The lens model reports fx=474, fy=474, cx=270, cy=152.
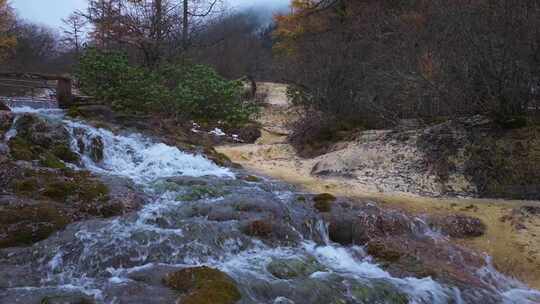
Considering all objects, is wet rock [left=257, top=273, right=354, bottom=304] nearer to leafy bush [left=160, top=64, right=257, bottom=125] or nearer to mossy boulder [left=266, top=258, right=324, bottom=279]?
mossy boulder [left=266, top=258, right=324, bottom=279]

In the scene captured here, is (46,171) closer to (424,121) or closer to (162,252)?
(162,252)

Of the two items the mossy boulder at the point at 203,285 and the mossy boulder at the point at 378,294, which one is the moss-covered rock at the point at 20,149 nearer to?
the mossy boulder at the point at 203,285

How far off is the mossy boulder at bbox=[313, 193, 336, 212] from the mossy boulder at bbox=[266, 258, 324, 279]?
163 cm

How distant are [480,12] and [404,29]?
387 cm

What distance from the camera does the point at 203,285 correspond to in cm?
431

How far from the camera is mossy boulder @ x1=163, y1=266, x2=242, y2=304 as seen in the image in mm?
4090

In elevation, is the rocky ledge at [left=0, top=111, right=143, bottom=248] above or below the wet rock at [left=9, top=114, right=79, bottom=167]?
below

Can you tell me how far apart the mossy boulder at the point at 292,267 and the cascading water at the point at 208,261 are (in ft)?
0.09

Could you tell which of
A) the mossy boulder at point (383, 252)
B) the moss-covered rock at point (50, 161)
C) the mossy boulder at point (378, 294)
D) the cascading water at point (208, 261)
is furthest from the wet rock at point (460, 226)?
the moss-covered rock at point (50, 161)

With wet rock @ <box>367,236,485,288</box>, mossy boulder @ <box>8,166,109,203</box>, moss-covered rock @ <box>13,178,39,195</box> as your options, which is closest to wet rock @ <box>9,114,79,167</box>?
mossy boulder @ <box>8,166,109,203</box>

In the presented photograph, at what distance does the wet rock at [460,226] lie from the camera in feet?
21.0

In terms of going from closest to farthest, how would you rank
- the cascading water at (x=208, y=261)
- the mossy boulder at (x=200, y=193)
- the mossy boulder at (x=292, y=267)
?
the cascading water at (x=208, y=261), the mossy boulder at (x=292, y=267), the mossy boulder at (x=200, y=193)

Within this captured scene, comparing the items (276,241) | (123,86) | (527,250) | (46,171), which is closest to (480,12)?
(527,250)

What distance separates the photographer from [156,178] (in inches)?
328
